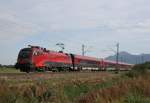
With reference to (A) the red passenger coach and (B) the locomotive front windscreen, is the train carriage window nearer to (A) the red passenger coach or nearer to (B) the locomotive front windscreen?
(A) the red passenger coach

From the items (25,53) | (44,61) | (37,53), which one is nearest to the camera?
(25,53)

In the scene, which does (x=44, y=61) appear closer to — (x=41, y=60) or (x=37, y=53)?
(x=41, y=60)

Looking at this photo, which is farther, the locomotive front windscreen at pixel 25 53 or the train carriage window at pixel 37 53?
the train carriage window at pixel 37 53

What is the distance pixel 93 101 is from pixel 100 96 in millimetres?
1208

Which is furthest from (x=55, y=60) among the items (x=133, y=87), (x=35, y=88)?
(x=35, y=88)

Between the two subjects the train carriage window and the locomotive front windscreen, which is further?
the train carriage window

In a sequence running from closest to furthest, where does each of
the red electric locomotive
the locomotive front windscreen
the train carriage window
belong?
the red electric locomotive, the locomotive front windscreen, the train carriage window

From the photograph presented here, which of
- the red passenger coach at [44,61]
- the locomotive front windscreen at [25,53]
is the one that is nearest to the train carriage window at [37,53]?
the red passenger coach at [44,61]

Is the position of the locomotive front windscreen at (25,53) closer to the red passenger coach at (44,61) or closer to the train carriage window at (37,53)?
the red passenger coach at (44,61)

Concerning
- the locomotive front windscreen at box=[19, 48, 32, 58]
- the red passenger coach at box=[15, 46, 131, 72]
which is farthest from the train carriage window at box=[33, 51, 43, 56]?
the locomotive front windscreen at box=[19, 48, 32, 58]

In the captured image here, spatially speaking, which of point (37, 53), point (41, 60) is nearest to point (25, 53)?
point (37, 53)

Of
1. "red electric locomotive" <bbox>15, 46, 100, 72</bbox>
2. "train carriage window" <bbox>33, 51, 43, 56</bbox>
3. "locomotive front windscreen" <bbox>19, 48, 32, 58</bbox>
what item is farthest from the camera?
"train carriage window" <bbox>33, 51, 43, 56</bbox>

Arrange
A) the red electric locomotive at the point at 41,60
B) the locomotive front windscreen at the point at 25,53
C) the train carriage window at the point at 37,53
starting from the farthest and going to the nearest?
the train carriage window at the point at 37,53, the locomotive front windscreen at the point at 25,53, the red electric locomotive at the point at 41,60

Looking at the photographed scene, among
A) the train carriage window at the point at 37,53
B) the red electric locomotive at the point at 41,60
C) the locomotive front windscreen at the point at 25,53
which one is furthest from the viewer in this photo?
the train carriage window at the point at 37,53
